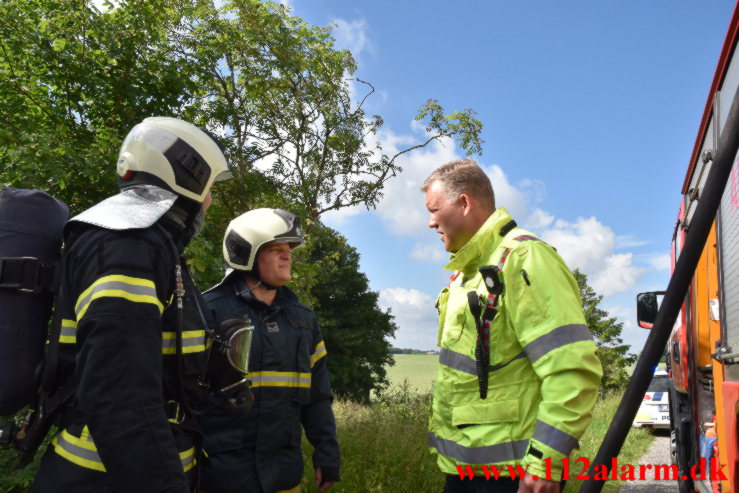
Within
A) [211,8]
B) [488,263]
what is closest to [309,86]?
[211,8]

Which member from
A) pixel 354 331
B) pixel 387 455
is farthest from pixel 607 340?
pixel 387 455

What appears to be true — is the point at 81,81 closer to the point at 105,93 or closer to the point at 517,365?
the point at 105,93

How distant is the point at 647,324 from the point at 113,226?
5181 mm

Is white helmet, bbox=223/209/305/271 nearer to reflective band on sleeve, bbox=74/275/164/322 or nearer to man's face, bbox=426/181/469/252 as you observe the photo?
man's face, bbox=426/181/469/252

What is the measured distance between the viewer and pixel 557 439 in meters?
2.01

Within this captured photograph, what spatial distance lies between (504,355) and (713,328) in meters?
2.22

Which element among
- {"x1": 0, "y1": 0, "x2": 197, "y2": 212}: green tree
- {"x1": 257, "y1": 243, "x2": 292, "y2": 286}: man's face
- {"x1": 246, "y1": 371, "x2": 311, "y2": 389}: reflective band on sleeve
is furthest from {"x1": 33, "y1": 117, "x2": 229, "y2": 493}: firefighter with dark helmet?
{"x1": 0, "y1": 0, "x2": 197, "y2": 212}: green tree

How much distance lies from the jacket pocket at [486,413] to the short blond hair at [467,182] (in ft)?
3.01

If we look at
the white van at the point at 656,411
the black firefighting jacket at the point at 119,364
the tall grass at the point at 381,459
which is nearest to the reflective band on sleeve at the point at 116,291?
the black firefighting jacket at the point at 119,364

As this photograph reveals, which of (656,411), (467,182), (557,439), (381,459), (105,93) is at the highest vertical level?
(105,93)

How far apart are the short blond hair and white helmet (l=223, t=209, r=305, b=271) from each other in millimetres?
1184

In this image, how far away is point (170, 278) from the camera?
72.4 inches

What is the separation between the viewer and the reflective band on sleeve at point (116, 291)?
→ 162 centimetres

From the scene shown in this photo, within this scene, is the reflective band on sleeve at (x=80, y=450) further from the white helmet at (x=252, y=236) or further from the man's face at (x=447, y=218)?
the white helmet at (x=252, y=236)
